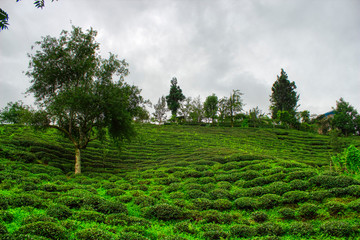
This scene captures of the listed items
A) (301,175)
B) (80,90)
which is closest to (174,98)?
(80,90)

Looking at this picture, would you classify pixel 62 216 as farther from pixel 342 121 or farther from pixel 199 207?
pixel 342 121

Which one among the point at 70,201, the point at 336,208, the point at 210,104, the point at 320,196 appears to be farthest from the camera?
the point at 210,104

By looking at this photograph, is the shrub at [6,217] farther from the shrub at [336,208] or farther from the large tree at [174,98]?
the large tree at [174,98]

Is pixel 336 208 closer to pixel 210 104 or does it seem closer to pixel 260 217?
pixel 260 217

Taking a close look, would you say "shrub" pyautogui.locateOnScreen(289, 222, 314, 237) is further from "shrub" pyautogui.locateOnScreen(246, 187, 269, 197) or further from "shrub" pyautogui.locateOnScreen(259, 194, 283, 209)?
"shrub" pyautogui.locateOnScreen(246, 187, 269, 197)

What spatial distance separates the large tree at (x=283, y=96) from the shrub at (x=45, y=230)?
249 feet

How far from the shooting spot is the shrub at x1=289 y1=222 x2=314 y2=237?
26.1 feet

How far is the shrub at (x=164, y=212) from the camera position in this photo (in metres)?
9.82

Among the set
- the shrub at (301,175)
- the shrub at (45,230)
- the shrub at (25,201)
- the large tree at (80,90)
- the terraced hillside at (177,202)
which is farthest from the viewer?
the large tree at (80,90)

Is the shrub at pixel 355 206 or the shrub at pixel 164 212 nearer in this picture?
the shrub at pixel 355 206

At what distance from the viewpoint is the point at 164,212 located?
32.3 feet

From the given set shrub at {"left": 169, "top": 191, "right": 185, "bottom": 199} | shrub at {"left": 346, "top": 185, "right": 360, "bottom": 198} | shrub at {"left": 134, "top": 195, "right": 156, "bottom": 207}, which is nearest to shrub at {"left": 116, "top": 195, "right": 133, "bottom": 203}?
shrub at {"left": 134, "top": 195, "right": 156, "bottom": 207}

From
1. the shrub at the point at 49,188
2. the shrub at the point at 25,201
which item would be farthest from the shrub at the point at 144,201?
the shrub at the point at 49,188

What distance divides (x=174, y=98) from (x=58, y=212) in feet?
238
